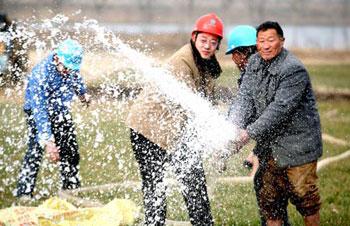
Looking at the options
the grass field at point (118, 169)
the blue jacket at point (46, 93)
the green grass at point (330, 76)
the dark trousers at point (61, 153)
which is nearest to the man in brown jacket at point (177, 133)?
the grass field at point (118, 169)

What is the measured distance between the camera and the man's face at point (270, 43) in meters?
5.49

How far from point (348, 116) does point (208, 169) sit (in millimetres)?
7874

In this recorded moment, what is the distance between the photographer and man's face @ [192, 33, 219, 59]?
5941 millimetres

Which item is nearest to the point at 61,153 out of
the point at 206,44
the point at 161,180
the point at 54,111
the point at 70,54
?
the point at 54,111

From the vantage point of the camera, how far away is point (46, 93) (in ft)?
23.3

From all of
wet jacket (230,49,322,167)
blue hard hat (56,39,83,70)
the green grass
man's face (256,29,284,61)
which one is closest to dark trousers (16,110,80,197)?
blue hard hat (56,39,83,70)

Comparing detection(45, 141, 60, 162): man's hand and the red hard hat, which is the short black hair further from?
detection(45, 141, 60, 162): man's hand

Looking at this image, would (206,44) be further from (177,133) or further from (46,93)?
(46,93)

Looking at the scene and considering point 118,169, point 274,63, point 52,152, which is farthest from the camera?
point 118,169

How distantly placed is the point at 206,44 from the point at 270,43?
0.66 meters

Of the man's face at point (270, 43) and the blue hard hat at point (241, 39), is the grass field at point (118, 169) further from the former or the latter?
the man's face at point (270, 43)

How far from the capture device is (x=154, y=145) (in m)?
5.98

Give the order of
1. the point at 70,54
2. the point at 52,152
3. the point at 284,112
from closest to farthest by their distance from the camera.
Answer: the point at 284,112 < the point at 52,152 < the point at 70,54

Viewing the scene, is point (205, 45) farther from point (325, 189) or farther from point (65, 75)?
point (325, 189)
